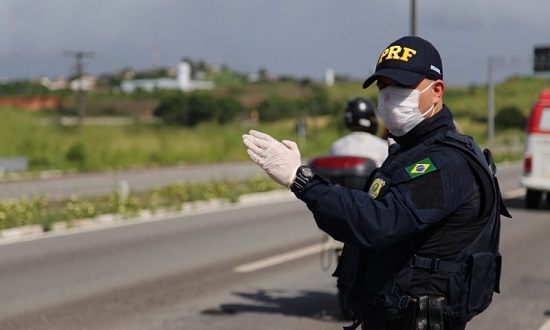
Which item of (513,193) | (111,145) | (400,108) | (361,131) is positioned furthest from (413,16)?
(400,108)

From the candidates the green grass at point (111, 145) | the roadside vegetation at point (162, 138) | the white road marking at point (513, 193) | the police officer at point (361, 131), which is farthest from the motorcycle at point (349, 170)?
the green grass at point (111, 145)

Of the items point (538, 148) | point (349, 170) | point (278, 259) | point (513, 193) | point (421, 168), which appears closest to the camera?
point (421, 168)

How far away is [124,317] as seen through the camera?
8.66 metres

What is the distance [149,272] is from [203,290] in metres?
1.31

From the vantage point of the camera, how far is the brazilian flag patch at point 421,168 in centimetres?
339

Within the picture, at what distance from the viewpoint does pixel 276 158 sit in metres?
3.38

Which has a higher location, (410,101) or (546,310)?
(410,101)

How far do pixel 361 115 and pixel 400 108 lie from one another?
4.43 m

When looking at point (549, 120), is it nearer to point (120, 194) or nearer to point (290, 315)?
point (120, 194)

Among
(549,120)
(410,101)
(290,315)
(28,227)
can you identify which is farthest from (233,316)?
(549,120)

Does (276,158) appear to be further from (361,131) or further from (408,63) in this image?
(361,131)

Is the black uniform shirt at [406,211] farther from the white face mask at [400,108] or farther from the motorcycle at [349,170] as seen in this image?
the motorcycle at [349,170]

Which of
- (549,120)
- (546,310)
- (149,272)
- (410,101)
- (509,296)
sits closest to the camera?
(410,101)

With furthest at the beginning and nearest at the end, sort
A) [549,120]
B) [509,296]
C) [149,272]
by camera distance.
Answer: [549,120] < [149,272] < [509,296]
